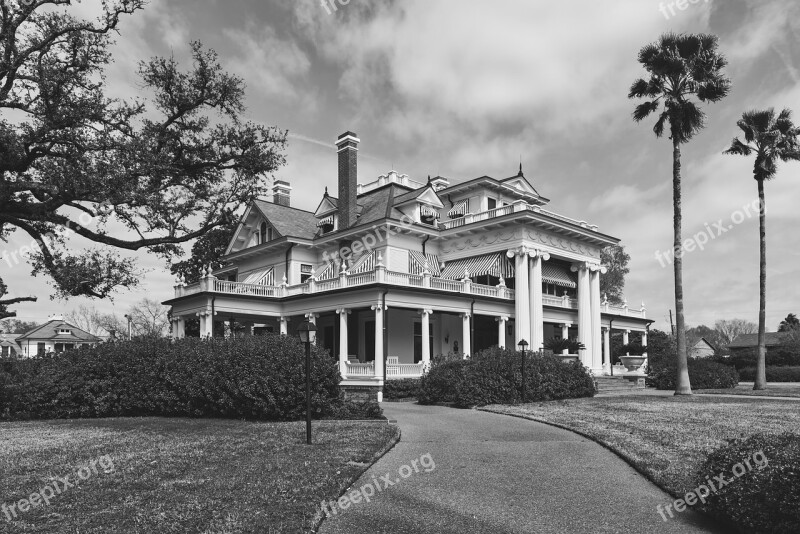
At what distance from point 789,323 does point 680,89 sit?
260ft

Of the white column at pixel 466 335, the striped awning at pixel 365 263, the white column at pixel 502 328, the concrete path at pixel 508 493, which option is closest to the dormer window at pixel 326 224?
the striped awning at pixel 365 263

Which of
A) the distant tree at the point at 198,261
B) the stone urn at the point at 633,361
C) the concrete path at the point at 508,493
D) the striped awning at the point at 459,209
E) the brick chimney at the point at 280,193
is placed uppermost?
the brick chimney at the point at 280,193

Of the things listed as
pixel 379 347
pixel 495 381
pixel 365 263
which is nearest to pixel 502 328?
pixel 365 263

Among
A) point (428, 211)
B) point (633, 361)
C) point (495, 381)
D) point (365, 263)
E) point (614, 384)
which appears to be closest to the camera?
point (495, 381)

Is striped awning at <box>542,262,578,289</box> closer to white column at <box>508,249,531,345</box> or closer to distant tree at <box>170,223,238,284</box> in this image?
white column at <box>508,249,531,345</box>

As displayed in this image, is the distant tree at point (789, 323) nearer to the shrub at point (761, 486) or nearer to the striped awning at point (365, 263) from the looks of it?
the striped awning at point (365, 263)

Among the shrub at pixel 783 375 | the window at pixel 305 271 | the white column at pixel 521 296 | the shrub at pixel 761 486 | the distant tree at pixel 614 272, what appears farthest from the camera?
the distant tree at pixel 614 272

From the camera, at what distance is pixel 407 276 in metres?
29.0

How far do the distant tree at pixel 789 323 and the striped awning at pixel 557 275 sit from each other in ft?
221

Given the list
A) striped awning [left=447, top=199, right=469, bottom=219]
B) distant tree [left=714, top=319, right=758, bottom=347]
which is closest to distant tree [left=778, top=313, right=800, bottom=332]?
distant tree [left=714, top=319, right=758, bottom=347]

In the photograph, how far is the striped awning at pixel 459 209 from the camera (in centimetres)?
3731

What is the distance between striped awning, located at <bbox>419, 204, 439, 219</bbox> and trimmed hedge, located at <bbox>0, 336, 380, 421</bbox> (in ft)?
59.5

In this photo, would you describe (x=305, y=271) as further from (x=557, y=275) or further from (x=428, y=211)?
(x=557, y=275)

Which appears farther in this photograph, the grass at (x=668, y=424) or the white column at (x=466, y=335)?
the white column at (x=466, y=335)
